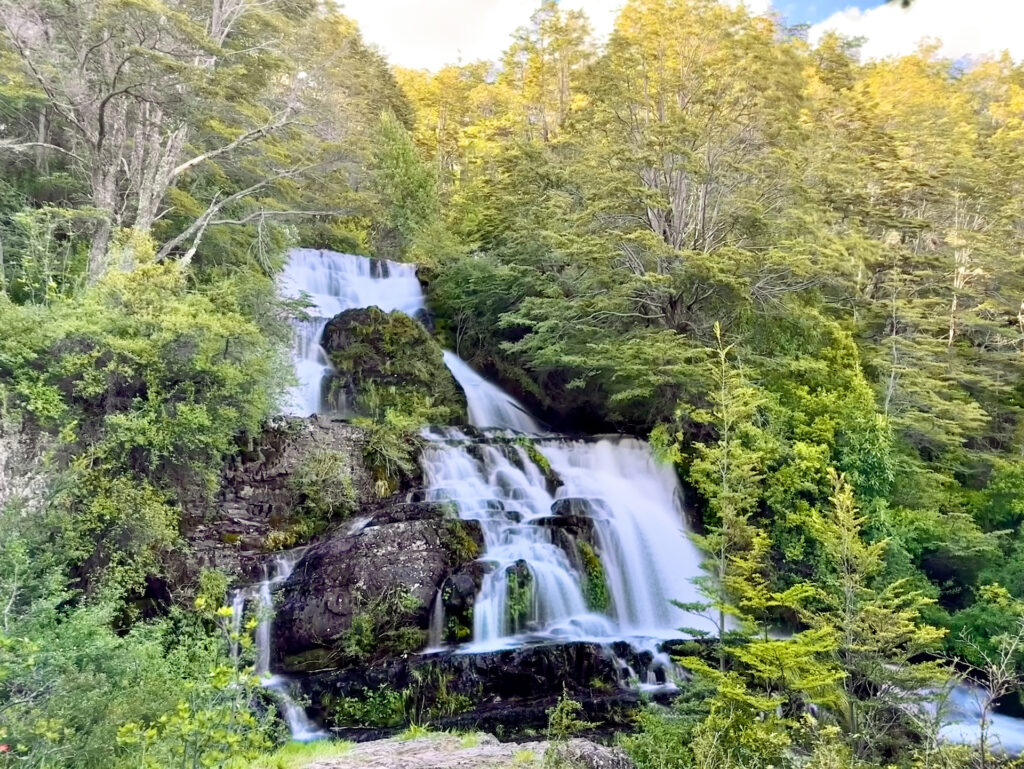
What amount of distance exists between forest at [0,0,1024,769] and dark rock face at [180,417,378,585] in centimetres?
21

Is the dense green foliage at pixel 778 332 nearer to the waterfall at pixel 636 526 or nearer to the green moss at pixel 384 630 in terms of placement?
the waterfall at pixel 636 526

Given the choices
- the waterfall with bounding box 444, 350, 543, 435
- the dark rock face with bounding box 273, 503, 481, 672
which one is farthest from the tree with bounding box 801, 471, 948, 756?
the waterfall with bounding box 444, 350, 543, 435

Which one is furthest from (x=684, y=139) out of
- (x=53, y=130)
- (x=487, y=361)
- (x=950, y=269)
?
(x=53, y=130)

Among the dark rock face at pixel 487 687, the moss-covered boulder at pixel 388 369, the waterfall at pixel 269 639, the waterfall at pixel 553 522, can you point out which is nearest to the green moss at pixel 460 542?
the waterfall at pixel 553 522

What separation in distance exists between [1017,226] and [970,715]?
1699 centimetres

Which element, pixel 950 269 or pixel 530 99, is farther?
pixel 530 99

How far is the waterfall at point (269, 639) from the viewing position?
7.68m

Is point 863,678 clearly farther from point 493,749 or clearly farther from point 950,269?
point 950,269

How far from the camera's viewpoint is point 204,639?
24.3 feet

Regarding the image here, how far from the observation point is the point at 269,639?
28.0 feet

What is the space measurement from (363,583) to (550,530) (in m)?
3.11

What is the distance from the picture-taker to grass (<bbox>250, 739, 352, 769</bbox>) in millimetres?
4898


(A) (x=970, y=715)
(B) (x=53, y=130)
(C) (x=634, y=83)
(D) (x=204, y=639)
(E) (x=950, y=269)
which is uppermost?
(C) (x=634, y=83)

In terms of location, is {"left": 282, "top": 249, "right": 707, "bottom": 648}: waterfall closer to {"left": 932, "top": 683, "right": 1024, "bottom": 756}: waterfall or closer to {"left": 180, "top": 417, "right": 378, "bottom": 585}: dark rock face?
{"left": 180, "top": 417, "right": 378, "bottom": 585}: dark rock face
